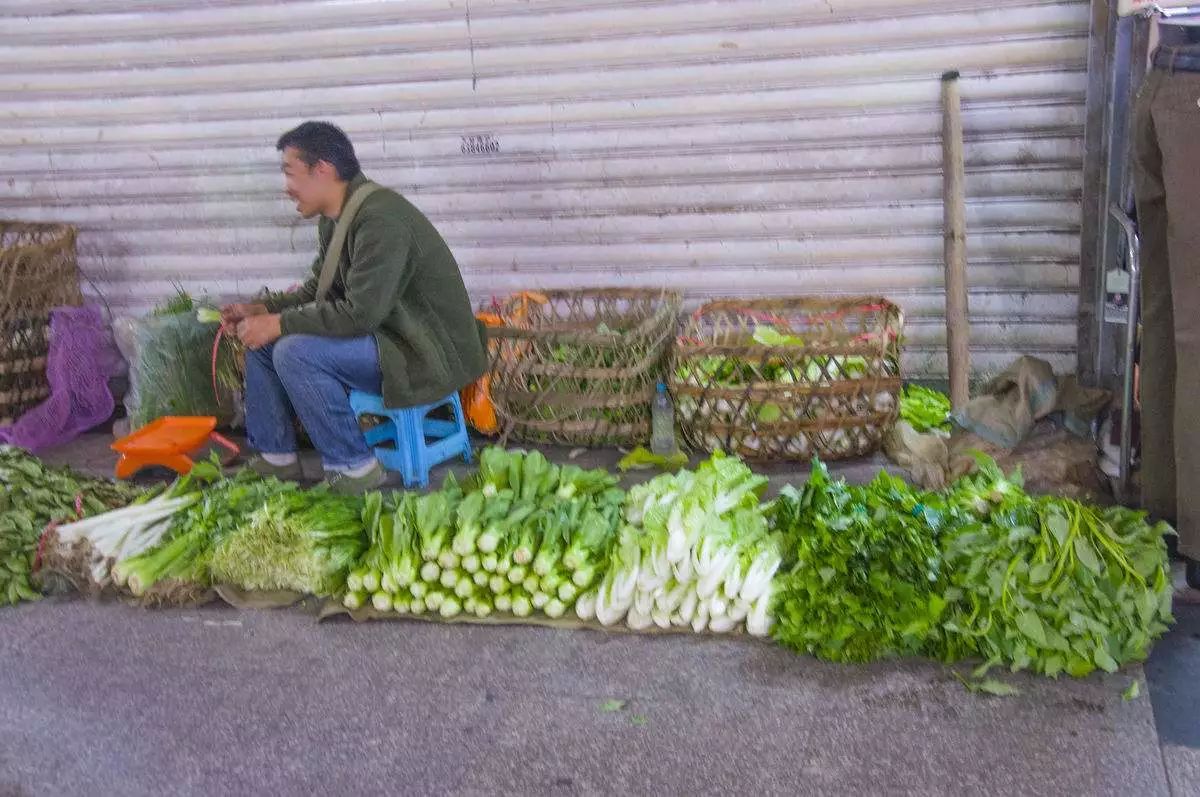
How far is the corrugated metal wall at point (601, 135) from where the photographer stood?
555 cm

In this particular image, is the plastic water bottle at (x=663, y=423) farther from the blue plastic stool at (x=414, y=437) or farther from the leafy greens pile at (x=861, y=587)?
the leafy greens pile at (x=861, y=587)

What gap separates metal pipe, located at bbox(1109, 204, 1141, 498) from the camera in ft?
Answer: 13.0

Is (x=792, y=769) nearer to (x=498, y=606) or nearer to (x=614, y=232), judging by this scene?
(x=498, y=606)

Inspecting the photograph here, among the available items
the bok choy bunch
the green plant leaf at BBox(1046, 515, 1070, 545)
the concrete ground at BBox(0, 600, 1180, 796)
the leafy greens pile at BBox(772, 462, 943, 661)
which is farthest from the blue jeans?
the green plant leaf at BBox(1046, 515, 1070, 545)

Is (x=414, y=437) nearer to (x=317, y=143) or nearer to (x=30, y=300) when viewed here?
(x=317, y=143)

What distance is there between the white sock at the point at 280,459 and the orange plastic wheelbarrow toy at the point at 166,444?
0.75ft

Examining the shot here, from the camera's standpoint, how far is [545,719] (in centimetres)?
328

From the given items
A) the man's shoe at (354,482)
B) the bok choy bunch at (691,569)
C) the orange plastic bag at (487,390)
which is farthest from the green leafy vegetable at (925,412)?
the man's shoe at (354,482)

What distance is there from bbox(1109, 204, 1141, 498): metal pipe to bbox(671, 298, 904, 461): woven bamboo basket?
3.90 feet

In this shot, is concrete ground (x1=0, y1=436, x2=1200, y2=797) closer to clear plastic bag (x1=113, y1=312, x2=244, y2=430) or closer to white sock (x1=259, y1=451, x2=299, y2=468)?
white sock (x1=259, y1=451, x2=299, y2=468)

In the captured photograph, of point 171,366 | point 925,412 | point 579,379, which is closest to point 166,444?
point 171,366

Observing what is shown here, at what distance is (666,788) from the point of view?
2908mm

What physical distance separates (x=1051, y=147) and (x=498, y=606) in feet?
13.0

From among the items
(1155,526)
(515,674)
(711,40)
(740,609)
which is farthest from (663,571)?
(711,40)
